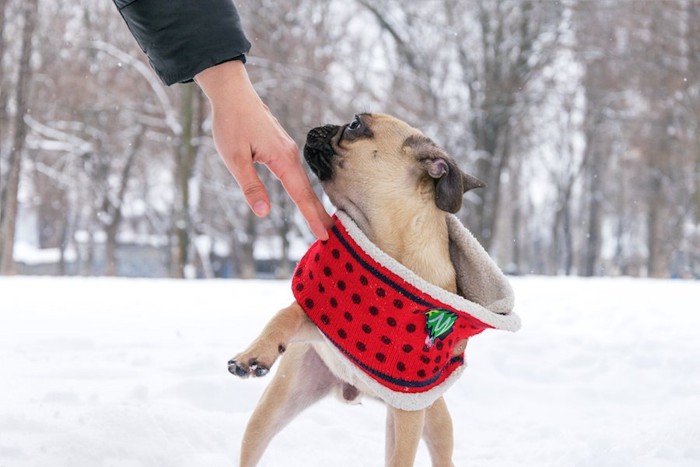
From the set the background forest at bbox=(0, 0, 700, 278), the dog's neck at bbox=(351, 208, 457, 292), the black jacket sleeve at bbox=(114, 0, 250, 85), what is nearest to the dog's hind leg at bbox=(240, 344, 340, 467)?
the dog's neck at bbox=(351, 208, 457, 292)

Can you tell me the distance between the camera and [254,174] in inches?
108

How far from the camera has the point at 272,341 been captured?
2.70 meters

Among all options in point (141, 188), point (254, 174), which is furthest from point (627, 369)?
point (141, 188)

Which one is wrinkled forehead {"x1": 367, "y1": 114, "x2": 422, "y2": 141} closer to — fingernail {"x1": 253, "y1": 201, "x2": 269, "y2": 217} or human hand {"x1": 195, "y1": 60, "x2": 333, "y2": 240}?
human hand {"x1": 195, "y1": 60, "x2": 333, "y2": 240}

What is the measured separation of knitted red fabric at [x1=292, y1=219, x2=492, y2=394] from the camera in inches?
112

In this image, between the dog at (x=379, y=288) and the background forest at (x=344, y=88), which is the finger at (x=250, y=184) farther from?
the background forest at (x=344, y=88)

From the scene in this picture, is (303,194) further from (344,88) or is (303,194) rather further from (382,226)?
(344,88)

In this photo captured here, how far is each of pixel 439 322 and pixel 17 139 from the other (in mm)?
22696

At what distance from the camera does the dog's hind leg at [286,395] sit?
3.17 meters

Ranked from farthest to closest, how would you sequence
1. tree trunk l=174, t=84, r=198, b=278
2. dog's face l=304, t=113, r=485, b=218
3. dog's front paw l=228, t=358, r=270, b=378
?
1. tree trunk l=174, t=84, r=198, b=278
2. dog's face l=304, t=113, r=485, b=218
3. dog's front paw l=228, t=358, r=270, b=378

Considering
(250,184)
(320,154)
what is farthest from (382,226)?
(250,184)

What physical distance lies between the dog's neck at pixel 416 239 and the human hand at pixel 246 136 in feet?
1.40

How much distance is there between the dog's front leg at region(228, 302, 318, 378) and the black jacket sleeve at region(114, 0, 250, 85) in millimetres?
955

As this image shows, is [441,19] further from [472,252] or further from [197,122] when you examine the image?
[472,252]
